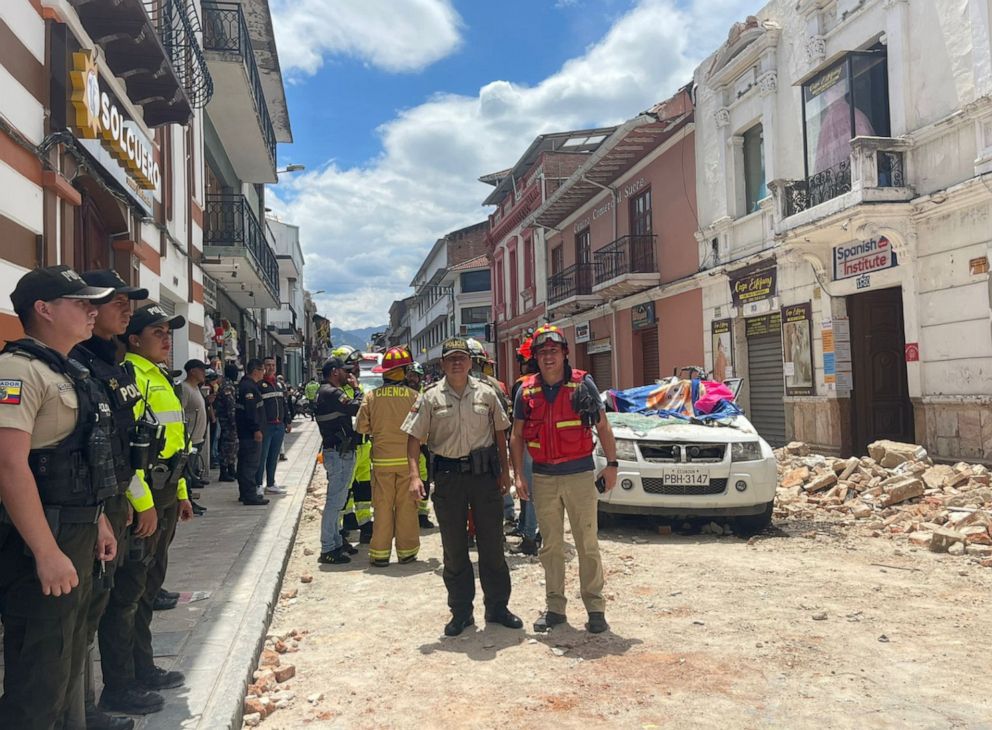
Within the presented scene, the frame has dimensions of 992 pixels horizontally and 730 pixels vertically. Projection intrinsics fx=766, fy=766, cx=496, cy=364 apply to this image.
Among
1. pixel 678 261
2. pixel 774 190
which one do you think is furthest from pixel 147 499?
pixel 678 261

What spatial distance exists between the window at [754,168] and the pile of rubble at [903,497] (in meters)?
6.63

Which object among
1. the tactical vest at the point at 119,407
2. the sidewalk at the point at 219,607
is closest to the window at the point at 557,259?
the sidewalk at the point at 219,607

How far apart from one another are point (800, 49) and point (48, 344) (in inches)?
570

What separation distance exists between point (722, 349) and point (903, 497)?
8.34 metres

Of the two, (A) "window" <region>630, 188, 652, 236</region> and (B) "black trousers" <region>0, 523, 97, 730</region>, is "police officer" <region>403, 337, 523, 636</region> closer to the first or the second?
(B) "black trousers" <region>0, 523, 97, 730</region>

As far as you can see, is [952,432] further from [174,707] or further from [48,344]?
[48,344]

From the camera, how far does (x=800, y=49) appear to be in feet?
45.6

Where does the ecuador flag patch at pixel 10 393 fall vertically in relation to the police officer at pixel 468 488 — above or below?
above

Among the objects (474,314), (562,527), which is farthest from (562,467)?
(474,314)

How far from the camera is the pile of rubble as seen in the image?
6.83 meters

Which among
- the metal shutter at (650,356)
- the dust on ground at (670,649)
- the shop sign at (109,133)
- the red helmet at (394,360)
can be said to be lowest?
the dust on ground at (670,649)

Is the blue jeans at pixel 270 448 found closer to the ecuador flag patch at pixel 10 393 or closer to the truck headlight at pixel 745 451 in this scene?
the truck headlight at pixel 745 451

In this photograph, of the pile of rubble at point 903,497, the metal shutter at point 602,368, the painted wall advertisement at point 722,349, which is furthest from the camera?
the metal shutter at point 602,368

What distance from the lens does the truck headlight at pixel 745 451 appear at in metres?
7.23
